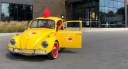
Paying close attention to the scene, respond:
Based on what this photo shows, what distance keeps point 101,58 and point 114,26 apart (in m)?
28.0

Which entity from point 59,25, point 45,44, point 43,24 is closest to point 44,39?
point 45,44

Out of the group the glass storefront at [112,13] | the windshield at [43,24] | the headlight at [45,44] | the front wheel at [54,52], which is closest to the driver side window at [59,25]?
the windshield at [43,24]

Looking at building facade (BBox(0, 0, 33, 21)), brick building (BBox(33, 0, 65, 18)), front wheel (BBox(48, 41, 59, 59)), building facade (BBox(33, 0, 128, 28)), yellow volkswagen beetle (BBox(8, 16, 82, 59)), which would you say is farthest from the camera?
building facade (BBox(33, 0, 128, 28))

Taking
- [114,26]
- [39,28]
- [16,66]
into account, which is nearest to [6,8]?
[114,26]

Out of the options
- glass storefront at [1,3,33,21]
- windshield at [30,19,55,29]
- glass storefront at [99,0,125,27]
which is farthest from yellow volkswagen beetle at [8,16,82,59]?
A: glass storefront at [99,0,125,27]

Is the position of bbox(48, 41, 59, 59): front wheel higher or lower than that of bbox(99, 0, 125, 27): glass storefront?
lower

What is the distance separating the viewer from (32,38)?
962 centimetres

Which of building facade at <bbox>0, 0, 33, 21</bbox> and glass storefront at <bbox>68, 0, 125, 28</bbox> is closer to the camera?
building facade at <bbox>0, 0, 33, 21</bbox>

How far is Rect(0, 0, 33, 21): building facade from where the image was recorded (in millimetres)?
29391

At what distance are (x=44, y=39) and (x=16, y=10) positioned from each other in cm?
2171

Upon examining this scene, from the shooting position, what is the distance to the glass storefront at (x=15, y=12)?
2947 cm

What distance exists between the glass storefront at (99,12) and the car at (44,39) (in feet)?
79.8

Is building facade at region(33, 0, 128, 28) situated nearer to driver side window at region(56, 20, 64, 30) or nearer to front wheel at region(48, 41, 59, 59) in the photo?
driver side window at region(56, 20, 64, 30)

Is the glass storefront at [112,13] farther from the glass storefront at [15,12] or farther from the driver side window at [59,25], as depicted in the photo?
the driver side window at [59,25]
